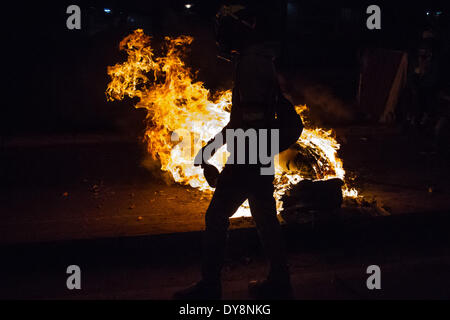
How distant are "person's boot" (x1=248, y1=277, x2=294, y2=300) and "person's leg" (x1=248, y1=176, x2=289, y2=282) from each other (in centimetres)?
3

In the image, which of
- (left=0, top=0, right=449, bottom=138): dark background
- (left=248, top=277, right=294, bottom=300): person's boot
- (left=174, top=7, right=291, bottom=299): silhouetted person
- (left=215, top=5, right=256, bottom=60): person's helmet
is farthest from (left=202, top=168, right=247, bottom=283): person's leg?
(left=0, top=0, right=449, bottom=138): dark background

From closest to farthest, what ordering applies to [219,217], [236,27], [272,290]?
1. [236,27]
2. [219,217]
3. [272,290]

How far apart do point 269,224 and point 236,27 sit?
164cm

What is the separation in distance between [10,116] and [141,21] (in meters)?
7.37

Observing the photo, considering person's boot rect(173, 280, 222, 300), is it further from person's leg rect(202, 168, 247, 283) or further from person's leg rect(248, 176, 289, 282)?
person's leg rect(248, 176, 289, 282)

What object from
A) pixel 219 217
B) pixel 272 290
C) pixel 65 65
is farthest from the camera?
pixel 65 65

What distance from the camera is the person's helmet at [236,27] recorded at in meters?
Answer: 3.84

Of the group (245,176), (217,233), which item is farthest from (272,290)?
(245,176)

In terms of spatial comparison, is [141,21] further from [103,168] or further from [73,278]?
[73,278]

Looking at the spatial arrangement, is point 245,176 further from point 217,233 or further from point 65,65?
point 65,65

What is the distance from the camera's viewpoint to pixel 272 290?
4.06 meters

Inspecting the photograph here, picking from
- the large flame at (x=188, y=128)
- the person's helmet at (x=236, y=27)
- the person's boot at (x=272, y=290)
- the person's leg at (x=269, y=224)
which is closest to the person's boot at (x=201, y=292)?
the person's boot at (x=272, y=290)

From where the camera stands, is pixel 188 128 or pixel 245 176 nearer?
pixel 245 176
